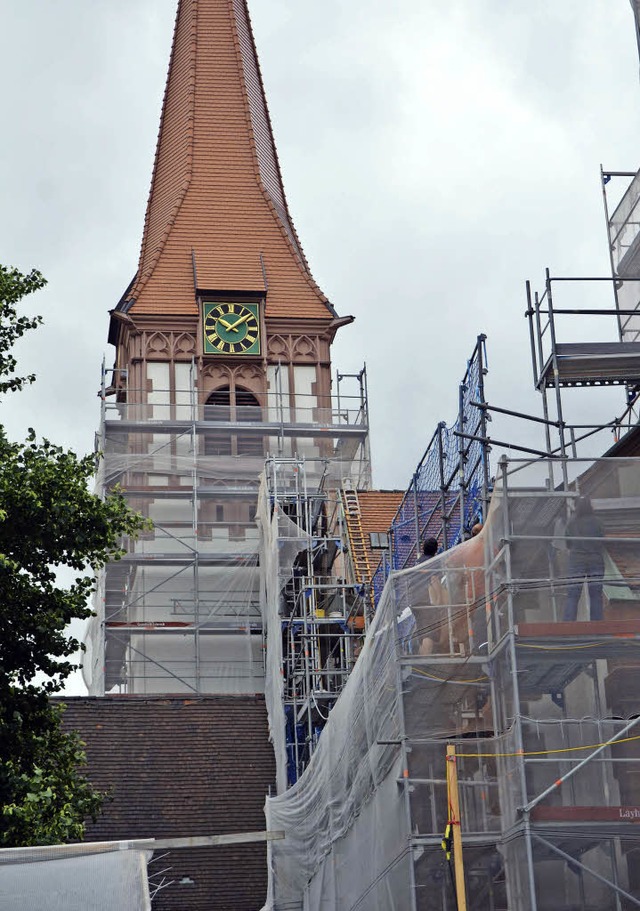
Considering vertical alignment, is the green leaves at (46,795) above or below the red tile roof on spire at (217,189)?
below

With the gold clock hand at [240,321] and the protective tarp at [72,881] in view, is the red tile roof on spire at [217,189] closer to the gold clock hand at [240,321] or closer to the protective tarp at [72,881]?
the gold clock hand at [240,321]

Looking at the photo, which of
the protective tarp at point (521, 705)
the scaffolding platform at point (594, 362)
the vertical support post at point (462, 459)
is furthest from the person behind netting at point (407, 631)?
the scaffolding platform at point (594, 362)

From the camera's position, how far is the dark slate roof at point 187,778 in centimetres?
3003

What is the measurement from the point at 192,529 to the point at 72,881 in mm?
25824

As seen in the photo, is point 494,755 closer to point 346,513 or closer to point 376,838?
point 376,838

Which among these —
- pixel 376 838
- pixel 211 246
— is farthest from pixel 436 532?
pixel 211 246

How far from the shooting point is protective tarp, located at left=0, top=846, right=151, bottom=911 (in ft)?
53.5

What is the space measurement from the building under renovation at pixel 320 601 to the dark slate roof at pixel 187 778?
0.16ft

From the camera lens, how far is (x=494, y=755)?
16984 millimetres

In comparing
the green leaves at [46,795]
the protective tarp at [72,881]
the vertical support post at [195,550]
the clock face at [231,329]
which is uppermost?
the clock face at [231,329]

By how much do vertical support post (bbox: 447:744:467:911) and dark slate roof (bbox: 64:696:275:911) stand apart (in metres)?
13.2

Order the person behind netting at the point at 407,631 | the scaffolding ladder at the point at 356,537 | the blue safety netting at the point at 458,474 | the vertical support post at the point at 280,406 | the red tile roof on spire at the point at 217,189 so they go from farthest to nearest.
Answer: the red tile roof on spire at the point at 217,189 < the vertical support post at the point at 280,406 < the scaffolding ladder at the point at 356,537 < the blue safety netting at the point at 458,474 < the person behind netting at the point at 407,631

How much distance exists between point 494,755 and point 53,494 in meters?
4.66

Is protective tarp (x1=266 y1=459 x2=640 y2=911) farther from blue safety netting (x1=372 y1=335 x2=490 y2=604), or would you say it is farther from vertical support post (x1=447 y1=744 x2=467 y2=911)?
blue safety netting (x1=372 y1=335 x2=490 y2=604)
